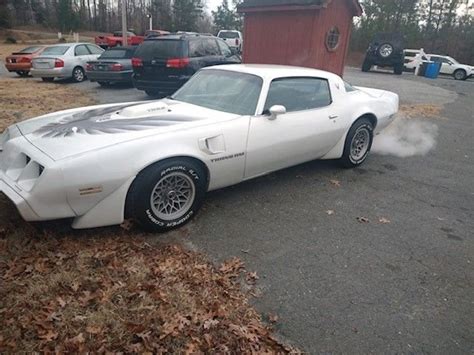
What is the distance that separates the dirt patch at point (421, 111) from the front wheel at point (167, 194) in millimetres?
7705

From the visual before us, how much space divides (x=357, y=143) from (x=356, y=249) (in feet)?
7.46

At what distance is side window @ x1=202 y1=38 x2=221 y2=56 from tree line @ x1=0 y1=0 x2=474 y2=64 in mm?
30897

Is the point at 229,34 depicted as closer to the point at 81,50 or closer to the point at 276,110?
the point at 81,50

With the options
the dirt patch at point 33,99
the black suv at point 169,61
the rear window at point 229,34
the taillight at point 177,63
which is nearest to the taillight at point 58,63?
the dirt patch at point 33,99

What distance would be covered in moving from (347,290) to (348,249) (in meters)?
0.59

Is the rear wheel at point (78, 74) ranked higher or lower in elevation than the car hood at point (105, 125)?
lower

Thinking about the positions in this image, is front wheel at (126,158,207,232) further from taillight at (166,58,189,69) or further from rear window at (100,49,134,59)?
rear window at (100,49,134,59)

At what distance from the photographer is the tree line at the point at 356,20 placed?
111 ft

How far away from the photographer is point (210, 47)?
9375mm

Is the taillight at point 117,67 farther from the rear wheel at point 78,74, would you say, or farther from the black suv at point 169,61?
the rear wheel at point 78,74

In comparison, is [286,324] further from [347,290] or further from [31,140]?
[31,140]

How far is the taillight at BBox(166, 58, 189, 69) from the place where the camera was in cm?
848

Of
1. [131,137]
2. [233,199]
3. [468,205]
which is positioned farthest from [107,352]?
[468,205]

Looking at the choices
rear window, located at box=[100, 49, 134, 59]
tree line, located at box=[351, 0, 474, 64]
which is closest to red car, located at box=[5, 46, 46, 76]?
rear window, located at box=[100, 49, 134, 59]
